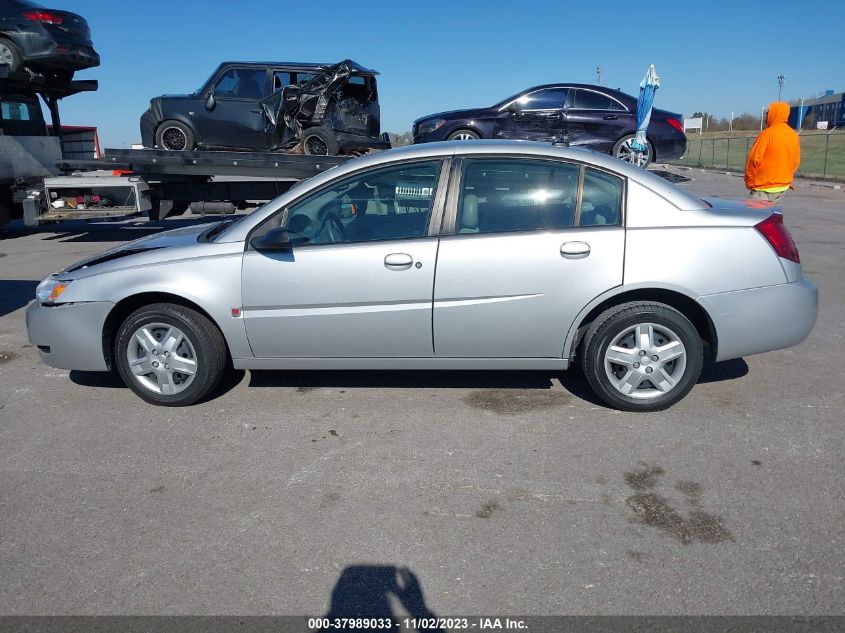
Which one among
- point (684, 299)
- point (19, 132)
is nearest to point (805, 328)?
point (684, 299)

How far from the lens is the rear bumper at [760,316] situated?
4.32 metres

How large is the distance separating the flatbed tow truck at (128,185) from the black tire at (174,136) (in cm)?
47

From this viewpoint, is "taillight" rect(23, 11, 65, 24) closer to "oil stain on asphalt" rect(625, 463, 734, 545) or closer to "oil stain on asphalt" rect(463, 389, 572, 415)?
"oil stain on asphalt" rect(463, 389, 572, 415)

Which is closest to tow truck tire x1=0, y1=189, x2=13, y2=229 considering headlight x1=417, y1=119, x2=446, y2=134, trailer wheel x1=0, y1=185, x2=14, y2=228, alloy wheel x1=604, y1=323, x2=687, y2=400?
trailer wheel x1=0, y1=185, x2=14, y2=228

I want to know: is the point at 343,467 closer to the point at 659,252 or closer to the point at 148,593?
the point at 148,593

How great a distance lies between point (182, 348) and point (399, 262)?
153cm

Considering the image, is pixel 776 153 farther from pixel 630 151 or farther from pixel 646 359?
pixel 630 151

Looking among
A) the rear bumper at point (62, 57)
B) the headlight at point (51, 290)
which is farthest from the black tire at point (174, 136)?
the headlight at point (51, 290)

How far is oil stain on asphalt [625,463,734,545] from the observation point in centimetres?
313

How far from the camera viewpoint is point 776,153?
25.2 ft

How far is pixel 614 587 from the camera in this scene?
9.13 feet

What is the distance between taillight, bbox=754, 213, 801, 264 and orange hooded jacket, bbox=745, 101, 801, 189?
3760 mm

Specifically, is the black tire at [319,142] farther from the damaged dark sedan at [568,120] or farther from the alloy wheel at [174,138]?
the damaged dark sedan at [568,120]

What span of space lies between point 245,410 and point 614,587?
2.70 m
